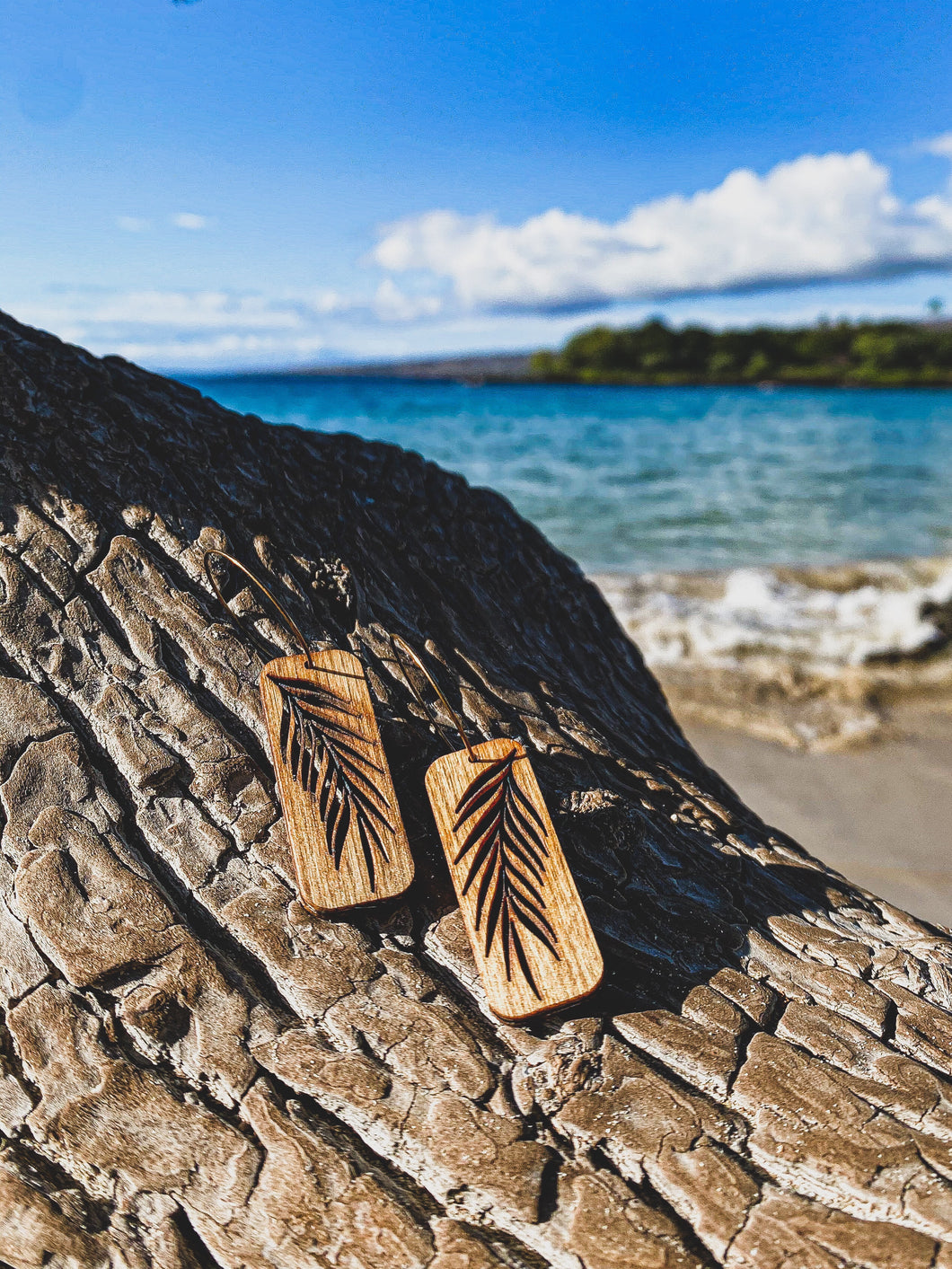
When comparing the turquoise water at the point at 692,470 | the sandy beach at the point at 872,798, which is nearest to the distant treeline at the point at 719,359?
the turquoise water at the point at 692,470

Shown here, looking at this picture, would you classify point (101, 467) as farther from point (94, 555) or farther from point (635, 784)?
point (635, 784)

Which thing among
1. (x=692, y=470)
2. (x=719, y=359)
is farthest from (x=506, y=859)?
(x=719, y=359)

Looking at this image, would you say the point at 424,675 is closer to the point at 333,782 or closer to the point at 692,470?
the point at 333,782

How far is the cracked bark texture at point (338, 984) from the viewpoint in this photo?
124 centimetres

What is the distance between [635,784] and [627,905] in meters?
0.44

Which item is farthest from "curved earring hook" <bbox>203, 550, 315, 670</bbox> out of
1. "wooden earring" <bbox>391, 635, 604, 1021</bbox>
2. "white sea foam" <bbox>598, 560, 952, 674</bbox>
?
"white sea foam" <bbox>598, 560, 952, 674</bbox>

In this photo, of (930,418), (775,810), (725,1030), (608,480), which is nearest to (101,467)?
(725,1030)

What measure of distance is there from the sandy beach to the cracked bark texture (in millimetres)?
1896

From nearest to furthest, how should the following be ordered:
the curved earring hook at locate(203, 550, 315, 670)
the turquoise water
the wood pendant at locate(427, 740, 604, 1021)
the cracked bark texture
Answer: the cracked bark texture < the wood pendant at locate(427, 740, 604, 1021) < the curved earring hook at locate(203, 550, 315, 670) < the turquoise water

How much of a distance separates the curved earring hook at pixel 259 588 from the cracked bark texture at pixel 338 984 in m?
0.03

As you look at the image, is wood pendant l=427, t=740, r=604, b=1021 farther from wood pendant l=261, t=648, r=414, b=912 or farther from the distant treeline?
the distant treeline

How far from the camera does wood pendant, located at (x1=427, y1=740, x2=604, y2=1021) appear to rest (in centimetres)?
148

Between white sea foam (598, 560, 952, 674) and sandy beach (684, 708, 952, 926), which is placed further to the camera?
white sea foam (598, 560, 952, 674)

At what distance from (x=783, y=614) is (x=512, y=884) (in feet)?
20.8
